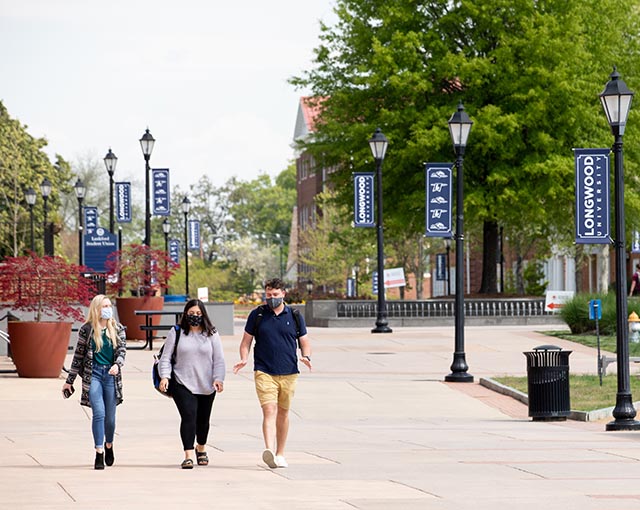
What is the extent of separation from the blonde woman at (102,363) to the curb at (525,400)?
849 centimetres

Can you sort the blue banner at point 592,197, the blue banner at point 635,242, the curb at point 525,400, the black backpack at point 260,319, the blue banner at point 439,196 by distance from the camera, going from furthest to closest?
1. the blue banner at point 635,242
2. the blue banner at point 439,196
3. the blue banner at point 592,197
4. the curb at point 525,400
5. the black backpack at point 260,319

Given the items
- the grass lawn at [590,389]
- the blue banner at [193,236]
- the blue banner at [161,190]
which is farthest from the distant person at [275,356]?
the blue banner at [193,236]

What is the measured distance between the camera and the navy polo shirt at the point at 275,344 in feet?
45.4

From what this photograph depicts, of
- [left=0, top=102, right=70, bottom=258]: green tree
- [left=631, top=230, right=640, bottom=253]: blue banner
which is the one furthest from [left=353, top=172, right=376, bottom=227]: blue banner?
[left=0, top=102, right=70, bottom=258]: green tree

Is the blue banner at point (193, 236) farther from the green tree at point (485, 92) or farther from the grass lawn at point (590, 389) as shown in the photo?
the grass lawn at point (590, 389)

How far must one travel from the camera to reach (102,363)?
13844mm

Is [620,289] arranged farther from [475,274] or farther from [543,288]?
[475,274]

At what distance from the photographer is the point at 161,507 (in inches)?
420

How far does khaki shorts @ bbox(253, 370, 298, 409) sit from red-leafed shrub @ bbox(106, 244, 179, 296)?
23.2 meters

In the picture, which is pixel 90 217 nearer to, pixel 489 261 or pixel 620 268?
pixel 489 261

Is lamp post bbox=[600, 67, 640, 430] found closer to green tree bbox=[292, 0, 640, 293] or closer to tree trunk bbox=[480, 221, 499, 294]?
green tree bbox=[292, 0, 640, 293]

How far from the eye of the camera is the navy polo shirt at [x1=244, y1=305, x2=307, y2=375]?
1383 centimetres

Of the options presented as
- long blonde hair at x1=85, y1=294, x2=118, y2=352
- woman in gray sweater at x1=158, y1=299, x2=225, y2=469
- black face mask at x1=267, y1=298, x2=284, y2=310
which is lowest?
woman in gray sweater at x1=158, y1=299, x2=225, y2=469

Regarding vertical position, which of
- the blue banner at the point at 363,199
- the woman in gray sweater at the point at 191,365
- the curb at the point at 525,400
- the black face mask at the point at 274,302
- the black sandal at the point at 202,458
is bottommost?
the curb at the point at 525,400
